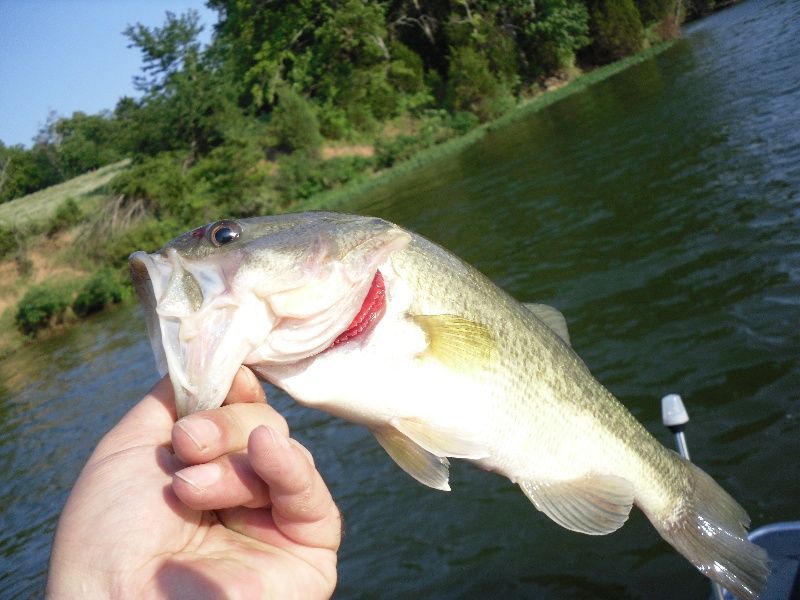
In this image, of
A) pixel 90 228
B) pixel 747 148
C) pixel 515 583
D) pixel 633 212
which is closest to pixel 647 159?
pixel 747 148

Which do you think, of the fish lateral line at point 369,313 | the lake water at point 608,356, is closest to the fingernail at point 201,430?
the fish lateral line at point 369,313

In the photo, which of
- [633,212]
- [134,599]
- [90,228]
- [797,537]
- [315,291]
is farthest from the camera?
[90,228]

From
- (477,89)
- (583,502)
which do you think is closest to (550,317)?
(583,502)

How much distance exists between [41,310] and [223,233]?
2700 centimetres

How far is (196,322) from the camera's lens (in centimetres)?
181

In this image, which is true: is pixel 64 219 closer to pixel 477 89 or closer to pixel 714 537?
pixel 477 89

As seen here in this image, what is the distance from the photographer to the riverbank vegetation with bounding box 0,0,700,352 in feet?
105

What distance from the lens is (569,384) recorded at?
2.58m

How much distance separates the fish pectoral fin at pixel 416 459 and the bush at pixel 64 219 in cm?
3522

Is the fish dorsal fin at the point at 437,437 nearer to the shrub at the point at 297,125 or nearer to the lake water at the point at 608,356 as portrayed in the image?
the lake water at the point at 608,356

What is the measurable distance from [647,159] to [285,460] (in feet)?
43.0

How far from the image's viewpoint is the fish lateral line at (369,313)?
212 centimetres

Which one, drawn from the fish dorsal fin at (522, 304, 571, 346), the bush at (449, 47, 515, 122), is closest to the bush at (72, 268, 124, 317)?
the bush at (449, 47, 515, 122)

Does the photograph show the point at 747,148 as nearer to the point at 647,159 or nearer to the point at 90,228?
the point at 647,159
